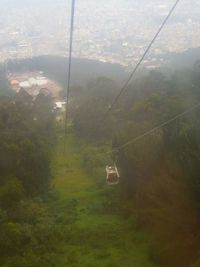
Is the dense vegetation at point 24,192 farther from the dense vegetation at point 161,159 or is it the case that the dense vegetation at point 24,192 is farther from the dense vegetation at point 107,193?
the dense vegetation at point 161,159

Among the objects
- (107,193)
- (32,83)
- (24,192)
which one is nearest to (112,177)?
(107,193)

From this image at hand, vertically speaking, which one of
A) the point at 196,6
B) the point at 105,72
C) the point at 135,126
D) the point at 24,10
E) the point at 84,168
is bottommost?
the point at 24,10

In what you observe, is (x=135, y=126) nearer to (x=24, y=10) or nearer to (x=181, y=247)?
(x=181, y=247)

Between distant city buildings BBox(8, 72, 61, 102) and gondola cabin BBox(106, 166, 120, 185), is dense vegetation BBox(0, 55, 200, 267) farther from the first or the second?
distant city buildings BBox(8, 72, 61, 102)

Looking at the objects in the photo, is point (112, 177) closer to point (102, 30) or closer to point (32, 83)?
point (32, 83)

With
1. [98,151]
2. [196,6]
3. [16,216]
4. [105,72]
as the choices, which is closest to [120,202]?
[16,216]

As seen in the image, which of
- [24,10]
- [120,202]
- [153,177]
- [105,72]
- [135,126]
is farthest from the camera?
[24,10]

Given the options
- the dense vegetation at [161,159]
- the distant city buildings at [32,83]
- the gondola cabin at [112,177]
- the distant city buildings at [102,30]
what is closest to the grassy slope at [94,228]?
the dense vegetation at [161,159]
